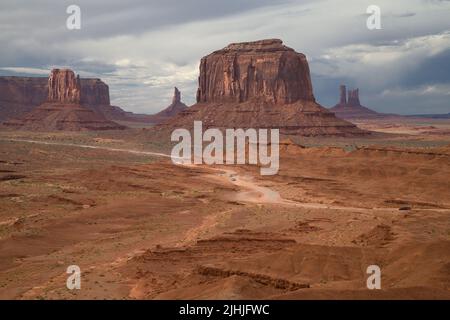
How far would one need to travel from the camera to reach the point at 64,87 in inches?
7470

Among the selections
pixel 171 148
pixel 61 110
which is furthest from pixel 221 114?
pixel 61 110

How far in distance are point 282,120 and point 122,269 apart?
391ft

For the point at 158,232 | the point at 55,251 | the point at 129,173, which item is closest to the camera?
the point at 55,251

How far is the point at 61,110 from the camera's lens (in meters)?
185

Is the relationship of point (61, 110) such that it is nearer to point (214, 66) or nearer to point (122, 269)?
point (214, 66)

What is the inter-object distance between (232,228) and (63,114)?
153027 millimetres

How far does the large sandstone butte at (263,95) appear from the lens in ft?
474

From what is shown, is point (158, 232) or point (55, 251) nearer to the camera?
point (55, 251)
